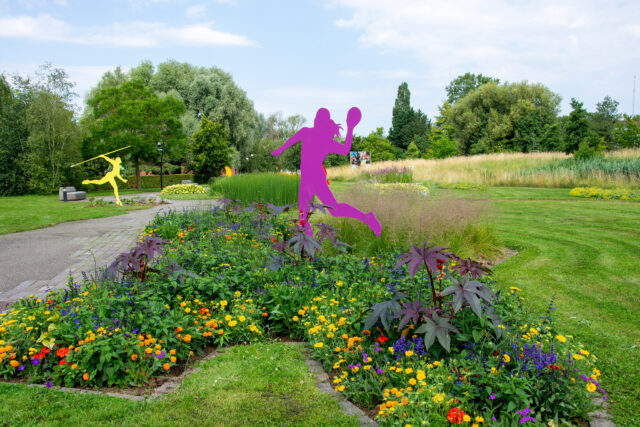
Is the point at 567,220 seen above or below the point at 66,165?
below

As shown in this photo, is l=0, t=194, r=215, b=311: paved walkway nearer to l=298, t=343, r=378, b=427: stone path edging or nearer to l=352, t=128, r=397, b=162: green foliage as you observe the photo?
l=298, t=343, r=378, b=427: stone path edging

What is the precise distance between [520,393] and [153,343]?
215 centimetres

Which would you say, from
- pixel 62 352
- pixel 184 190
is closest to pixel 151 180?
pixel 184 190

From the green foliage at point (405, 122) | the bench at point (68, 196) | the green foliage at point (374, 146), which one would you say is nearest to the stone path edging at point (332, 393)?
the bench at point (68, 196)

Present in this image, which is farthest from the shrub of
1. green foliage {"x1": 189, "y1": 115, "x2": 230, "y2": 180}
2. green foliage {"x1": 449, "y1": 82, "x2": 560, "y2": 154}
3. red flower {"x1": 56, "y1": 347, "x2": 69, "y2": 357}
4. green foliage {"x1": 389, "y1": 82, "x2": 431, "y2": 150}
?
green foliage {"x1": 389, "y1": 82, "x2": 431, "y2": 150}

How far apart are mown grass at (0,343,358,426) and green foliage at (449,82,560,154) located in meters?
33.1

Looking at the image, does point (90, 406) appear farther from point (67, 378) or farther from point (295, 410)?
point (295, 410)

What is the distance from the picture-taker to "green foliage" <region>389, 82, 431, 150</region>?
50.1 meters

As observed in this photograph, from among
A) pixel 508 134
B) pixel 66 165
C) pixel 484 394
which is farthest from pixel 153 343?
pixel 508 134

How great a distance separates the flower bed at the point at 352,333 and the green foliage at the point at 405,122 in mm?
47699

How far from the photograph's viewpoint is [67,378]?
247 cm

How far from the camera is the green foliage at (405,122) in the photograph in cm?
5006

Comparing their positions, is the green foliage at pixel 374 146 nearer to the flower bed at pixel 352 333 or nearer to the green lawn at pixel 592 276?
the green lawn at pixel 592 276

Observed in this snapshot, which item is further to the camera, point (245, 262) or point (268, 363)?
point (245, 262)
